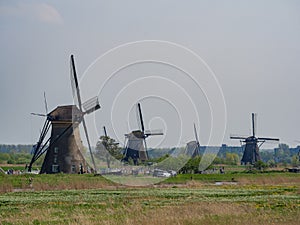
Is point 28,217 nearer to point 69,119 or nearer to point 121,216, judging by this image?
point 121,216

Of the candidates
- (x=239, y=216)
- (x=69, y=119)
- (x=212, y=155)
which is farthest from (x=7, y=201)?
(x=212, y=155)

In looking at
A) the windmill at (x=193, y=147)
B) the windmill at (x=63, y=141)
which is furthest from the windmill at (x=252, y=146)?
the windmill at (x=63, y=141)

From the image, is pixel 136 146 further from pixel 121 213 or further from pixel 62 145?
pixel 121 213

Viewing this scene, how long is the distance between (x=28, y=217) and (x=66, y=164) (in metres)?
39.0

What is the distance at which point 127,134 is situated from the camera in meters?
81.2

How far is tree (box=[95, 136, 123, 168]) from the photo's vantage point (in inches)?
3034

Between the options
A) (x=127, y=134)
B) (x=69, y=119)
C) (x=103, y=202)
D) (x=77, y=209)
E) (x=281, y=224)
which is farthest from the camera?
(x=127, y=134)

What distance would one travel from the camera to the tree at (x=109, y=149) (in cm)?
7706

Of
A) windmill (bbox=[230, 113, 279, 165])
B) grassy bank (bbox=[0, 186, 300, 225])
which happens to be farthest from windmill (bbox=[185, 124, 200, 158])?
grassy bank (bbox=[0, 186, 300, 225])

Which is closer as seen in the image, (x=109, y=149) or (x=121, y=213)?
(x=121, y=213)

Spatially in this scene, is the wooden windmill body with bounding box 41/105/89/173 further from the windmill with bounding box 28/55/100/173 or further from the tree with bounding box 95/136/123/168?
the tree with bounding box 95/136/123/168

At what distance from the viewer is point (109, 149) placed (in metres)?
79.4

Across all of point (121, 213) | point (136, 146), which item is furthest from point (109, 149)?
point (121, 213)

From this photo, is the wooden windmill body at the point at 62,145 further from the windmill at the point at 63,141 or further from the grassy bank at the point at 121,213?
the grassy bank at the point at 121,213
